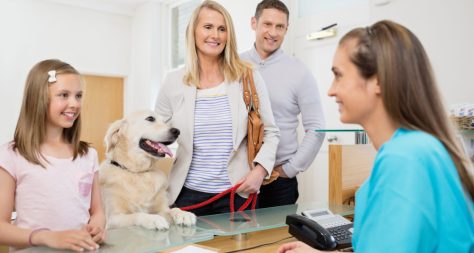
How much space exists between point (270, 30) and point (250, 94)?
0.72 meters

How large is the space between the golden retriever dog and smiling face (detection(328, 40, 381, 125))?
1.12m

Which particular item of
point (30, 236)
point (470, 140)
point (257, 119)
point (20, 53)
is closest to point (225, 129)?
point (257, 119)

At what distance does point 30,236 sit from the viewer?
4.61ft

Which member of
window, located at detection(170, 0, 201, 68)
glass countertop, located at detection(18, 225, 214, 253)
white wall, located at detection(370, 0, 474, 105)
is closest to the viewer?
glass countertop, located at detection(18, 225, 214, 253)

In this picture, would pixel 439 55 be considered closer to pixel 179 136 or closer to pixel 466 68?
pixel 466 68

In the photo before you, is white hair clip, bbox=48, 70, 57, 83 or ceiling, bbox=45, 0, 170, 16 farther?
ceiling, bbox=45, 0, 170, 16

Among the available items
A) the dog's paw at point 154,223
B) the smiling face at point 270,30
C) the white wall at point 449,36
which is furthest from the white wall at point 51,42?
the dog's paw at point 154,223

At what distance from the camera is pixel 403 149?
773 mm

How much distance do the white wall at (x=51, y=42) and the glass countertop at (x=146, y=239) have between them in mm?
5926

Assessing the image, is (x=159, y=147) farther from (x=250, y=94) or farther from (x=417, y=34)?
(x=417, y=34)

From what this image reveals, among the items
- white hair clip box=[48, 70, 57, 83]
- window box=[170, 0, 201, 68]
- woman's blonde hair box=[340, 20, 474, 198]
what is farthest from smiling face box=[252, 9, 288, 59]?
window box=[170, 0, 201, 68]

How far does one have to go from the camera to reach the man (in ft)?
7.89

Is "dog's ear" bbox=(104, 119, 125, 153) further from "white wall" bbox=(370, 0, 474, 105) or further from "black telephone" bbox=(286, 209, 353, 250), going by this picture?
"white wall" bbox=(370, 0, 474, 105)

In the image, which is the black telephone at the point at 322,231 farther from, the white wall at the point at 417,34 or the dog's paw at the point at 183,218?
the white wall at the point at 417,34
